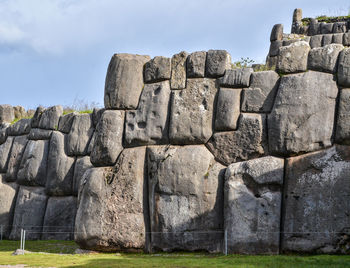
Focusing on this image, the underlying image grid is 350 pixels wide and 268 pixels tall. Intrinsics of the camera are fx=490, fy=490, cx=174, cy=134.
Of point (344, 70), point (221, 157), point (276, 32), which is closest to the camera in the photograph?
point (344, 70)

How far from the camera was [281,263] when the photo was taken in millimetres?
7793

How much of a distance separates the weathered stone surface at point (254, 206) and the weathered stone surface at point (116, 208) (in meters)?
2.04

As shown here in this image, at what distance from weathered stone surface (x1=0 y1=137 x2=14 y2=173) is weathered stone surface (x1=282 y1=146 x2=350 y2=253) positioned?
35.8ft

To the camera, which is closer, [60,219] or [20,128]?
[60,219]

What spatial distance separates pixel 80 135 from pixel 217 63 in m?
6.22

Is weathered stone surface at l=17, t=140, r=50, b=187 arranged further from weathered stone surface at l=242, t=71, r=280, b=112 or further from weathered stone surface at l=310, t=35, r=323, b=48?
weathered stone surface at l=310, t=35, r=323, b=48

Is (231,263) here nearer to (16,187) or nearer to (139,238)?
(139,238)

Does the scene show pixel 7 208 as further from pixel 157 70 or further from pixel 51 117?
pixel 157 70

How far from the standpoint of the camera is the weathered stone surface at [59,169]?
15070 mm

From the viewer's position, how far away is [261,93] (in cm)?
1009

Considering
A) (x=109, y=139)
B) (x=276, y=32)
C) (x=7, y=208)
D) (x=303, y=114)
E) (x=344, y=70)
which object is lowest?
(x=7, y=208)

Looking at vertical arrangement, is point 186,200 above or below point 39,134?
below

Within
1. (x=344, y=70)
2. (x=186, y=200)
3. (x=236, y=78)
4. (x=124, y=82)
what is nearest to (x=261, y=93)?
(x=236, y=78)

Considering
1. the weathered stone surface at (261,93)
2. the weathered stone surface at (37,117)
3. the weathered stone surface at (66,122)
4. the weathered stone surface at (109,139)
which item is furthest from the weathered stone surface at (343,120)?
the weathered stone surface at (37,117)
